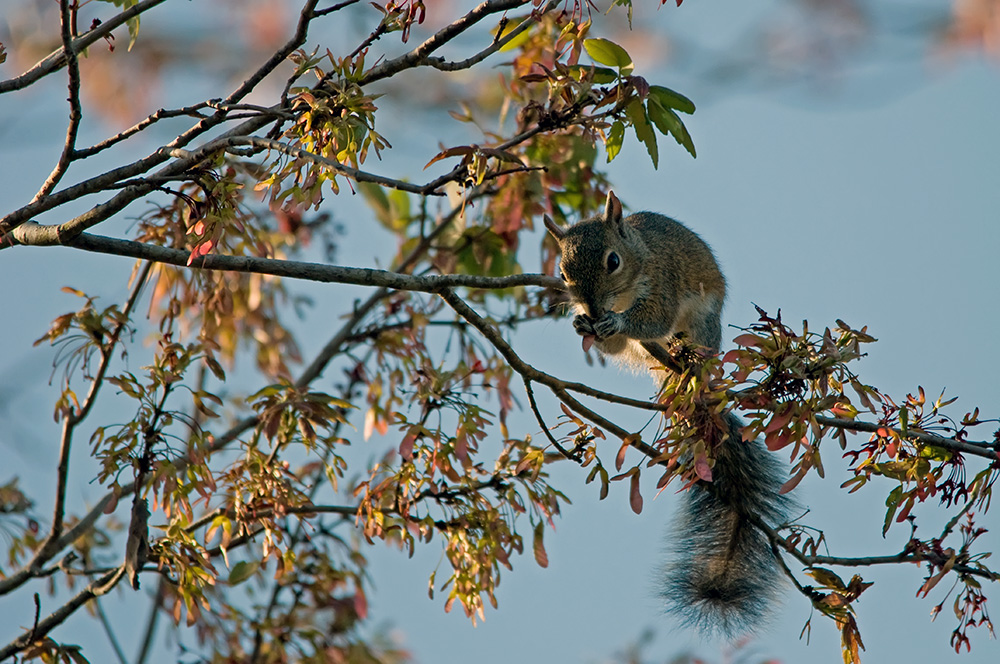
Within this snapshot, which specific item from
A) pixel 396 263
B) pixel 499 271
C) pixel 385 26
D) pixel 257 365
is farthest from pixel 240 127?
pixel 257 365

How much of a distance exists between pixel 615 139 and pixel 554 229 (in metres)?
1.31

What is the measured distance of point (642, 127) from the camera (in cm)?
273

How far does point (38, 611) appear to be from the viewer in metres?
2.85

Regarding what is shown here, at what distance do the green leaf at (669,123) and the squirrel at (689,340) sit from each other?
586mm

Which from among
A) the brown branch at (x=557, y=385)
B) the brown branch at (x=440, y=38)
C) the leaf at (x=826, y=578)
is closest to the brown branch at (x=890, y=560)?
the leaf at (x=826, y=578)

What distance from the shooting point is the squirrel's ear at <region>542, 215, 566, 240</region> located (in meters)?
4.04

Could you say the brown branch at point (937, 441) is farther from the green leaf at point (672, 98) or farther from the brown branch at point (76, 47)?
the brown branch at point (76, 47)

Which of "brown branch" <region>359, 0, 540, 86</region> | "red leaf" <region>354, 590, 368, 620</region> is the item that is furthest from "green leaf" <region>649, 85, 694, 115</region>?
"red leaf" <region>354, 590, 368, 620</region>

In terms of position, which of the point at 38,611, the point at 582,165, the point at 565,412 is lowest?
the point at 38,611

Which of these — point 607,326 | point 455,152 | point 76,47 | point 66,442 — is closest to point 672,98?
point 455,152

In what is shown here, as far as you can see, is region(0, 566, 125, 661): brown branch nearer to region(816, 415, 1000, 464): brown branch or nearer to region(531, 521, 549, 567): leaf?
region(531, 521, 549, 567): leaf

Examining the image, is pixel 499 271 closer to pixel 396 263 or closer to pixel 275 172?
pixel 396 263

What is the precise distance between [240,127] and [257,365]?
9.32ft

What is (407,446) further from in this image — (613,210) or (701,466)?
(613,210)
